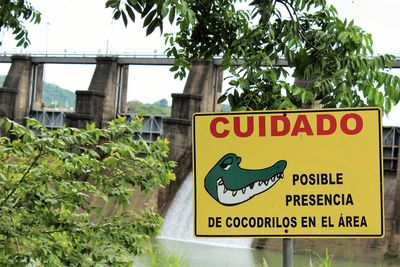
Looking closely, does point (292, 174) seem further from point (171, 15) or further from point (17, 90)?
point (17, 90)

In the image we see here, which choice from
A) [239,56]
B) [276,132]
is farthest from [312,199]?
[239,56]

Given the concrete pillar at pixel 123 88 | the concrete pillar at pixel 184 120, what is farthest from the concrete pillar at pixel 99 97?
the concrete pillar at pixel 184 120

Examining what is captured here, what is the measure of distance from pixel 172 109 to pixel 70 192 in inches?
978

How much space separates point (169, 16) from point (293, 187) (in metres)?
0.74

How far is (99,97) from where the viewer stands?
31312 millimetres

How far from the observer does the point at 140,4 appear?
239 centimetres

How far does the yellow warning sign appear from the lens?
6.47 feet

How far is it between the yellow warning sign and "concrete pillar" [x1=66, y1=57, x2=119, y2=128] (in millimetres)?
29173

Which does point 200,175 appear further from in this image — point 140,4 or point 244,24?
point 244,24

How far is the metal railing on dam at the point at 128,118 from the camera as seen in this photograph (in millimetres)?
31000

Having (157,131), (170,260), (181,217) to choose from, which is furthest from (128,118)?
(170,260)

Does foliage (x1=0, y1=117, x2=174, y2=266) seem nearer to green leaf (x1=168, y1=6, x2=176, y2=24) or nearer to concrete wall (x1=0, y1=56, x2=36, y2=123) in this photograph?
green leaf (x1=168, y1=6, x2=176, y2=24)

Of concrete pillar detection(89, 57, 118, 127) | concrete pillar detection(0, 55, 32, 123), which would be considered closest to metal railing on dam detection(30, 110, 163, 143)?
concrete pillar detection(0, 55, 32, 123)

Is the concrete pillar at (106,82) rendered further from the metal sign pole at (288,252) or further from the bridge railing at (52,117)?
the metal sign pole at (288,252)
